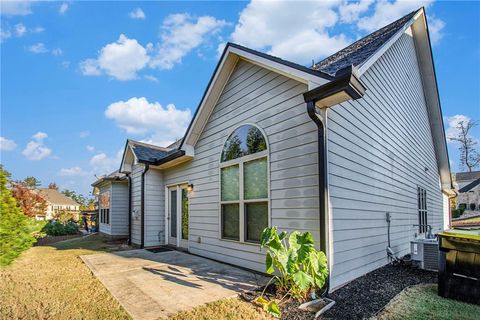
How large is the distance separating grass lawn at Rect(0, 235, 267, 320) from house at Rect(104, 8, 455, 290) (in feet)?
5.85

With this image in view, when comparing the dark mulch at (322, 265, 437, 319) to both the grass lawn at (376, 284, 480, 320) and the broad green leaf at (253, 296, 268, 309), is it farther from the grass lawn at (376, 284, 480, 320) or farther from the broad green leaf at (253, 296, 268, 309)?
the broad green leaf at (253, 296, 268, 309)

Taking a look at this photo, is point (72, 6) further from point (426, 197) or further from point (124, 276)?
point (426, 197)

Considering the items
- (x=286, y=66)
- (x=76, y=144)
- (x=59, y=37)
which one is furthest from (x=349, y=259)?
(x=76, y=144)

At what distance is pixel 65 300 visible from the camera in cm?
394

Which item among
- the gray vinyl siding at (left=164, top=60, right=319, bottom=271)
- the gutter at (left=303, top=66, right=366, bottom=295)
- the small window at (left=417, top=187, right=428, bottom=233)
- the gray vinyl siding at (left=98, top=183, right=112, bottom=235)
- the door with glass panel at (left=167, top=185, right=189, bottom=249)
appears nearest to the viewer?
the gutter at (left=303, top=66, right=366, bottom=295)

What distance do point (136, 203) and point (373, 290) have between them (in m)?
8.64

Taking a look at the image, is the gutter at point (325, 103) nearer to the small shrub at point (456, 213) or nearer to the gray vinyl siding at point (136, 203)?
the gray vinyl siding at point (136, 203)

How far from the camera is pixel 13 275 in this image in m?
5.49

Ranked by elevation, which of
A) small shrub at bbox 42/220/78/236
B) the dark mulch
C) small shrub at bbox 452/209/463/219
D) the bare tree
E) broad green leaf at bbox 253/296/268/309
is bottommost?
small shrub at bbox 452/209/463/219

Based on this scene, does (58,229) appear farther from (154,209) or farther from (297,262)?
(297,262)

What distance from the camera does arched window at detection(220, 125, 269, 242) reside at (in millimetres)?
5473

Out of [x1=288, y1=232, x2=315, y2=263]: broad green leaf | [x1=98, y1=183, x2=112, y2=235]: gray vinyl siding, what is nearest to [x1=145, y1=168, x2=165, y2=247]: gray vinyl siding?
[x1=98, y1=183, x2=112, y2=235]: gray vinyl siding

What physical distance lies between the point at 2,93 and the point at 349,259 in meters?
10.8

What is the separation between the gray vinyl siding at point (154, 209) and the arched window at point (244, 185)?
405 cm
